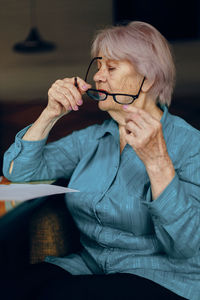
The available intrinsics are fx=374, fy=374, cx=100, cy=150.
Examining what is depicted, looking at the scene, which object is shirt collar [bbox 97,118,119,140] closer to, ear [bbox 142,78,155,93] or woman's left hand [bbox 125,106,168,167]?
ear [bbox 142,78,155,93]

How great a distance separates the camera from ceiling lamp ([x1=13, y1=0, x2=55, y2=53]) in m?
2.19

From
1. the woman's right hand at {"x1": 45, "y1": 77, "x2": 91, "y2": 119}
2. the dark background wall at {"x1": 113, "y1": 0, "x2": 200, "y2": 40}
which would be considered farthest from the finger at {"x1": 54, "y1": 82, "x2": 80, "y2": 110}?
→ the dark background wall at {"x1": 113, "y1": 0, "x2": 200, "y2": 40}

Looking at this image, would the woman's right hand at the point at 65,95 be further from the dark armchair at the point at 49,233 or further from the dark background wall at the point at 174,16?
the dark background wall at the point at 174,16

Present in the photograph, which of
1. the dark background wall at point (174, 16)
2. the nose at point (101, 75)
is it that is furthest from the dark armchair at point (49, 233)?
the dark background wall at point (174, 16)

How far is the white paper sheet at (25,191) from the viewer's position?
1091 mm

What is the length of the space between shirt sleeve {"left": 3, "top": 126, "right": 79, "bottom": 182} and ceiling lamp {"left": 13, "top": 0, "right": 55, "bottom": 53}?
0.90 m

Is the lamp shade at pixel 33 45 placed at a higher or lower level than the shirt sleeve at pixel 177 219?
higher

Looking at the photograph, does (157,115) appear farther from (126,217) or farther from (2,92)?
(2,92)

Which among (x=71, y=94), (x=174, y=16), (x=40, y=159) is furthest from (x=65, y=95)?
(x=174, y=16)

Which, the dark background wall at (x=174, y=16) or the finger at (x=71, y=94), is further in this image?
the dark background wall at (x=174, y=16)

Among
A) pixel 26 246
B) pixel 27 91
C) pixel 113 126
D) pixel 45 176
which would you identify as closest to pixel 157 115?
pixel 113 126

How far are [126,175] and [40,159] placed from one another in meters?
0.36

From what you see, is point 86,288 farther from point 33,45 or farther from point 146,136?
point 33,45

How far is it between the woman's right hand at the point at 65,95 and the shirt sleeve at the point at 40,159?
14cm
